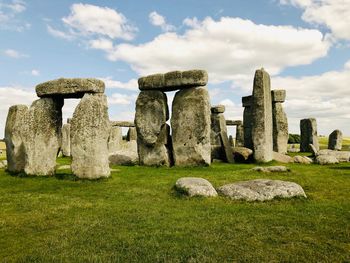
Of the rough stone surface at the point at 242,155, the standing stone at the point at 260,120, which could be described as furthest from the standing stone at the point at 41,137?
the standing stone at the point at 260,120

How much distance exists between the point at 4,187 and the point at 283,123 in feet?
61.1

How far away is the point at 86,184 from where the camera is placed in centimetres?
1191

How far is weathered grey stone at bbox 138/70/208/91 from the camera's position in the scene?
17.3 metres

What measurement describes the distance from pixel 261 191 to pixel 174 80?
31.8 ft

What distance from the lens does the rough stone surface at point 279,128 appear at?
25047 mm

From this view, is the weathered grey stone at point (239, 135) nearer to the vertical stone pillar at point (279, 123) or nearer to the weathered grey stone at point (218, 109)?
the weathered grey stone at point (218, 109)

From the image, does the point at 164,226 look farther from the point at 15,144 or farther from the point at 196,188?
the point at 15,144

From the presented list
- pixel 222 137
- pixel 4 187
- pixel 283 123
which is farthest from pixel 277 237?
pixel 283 123

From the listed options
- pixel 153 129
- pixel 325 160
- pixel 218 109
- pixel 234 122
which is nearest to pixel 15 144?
pixel 153 129

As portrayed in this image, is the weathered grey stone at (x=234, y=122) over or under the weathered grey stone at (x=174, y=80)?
under

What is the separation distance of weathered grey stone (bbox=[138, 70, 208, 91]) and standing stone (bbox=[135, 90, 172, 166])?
15.8 inches

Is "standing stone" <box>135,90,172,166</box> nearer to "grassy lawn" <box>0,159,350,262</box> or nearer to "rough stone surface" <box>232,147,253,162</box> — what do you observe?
"rough stone surface" <box>232,147,253,162</box>

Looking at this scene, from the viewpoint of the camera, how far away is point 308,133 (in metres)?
30.1

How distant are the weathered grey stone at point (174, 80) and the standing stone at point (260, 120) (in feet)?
11.8
